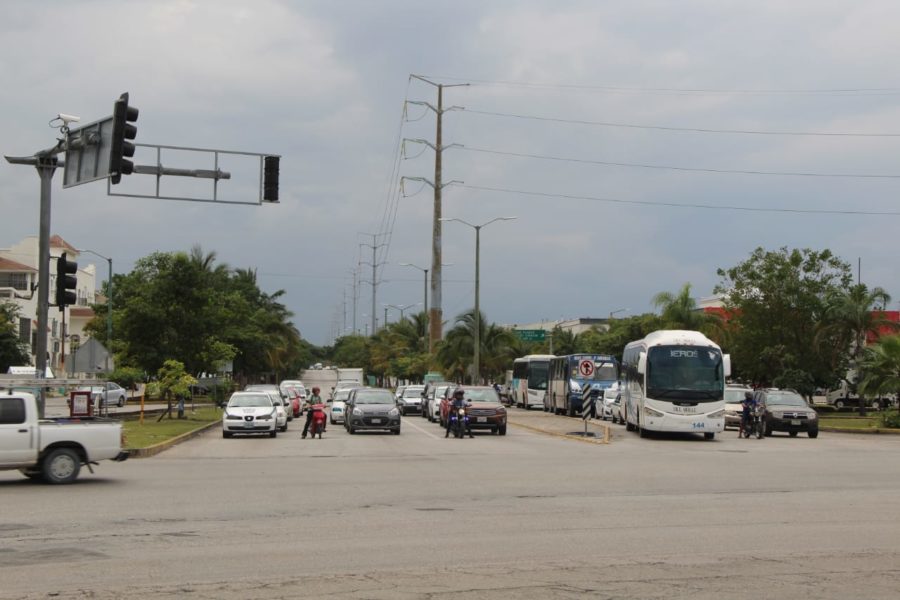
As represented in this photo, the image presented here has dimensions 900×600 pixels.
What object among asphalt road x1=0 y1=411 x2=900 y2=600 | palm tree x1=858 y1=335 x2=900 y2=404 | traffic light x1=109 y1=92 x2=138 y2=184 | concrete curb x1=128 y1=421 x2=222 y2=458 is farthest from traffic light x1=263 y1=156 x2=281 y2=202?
palm tree x1=858 y1=335 x2=900 y2=404

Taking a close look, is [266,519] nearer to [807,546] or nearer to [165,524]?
[165,524]

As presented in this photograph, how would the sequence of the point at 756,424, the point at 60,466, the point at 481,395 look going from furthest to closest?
the point at 481,395
the point at 756,424
the point at 60,466

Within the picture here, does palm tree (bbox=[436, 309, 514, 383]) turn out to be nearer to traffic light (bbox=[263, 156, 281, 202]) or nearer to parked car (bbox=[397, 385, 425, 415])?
parked car (bbox=[397, 385, 425, 415])

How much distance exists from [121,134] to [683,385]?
19726 mm

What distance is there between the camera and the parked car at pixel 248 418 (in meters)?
34.2

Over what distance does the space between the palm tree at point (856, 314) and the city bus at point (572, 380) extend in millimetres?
11255

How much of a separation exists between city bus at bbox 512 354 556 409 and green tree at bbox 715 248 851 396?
12.3 metres

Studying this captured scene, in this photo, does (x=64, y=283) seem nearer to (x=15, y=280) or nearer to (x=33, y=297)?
(x=33, y=297)

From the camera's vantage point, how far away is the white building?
88812 millimetres

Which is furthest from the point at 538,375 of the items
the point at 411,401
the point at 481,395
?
the point at 481,395

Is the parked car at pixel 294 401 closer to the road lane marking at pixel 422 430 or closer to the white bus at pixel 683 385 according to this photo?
the road lane marking at pixel 422 430

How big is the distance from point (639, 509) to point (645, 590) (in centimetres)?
571

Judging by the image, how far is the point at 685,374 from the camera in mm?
33438

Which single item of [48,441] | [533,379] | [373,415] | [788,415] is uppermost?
[533,379]
